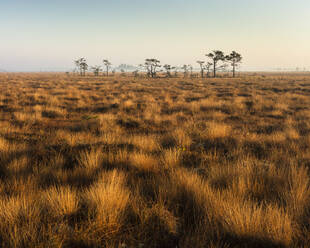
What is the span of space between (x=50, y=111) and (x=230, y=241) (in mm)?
10288

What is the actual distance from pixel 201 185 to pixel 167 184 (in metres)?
0.49

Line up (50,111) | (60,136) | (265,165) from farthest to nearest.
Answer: (50,111)
(60,136)
(265,165)

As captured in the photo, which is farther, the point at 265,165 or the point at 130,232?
the point at 265,165

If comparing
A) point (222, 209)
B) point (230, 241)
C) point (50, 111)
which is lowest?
point (230, 241)

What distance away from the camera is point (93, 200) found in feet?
7.86

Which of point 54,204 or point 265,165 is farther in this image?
point 265,165

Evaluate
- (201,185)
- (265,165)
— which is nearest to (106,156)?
(201,185)

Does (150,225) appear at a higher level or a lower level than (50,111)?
lower

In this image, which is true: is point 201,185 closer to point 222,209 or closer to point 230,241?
point 222,209

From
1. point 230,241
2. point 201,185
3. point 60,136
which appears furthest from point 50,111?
point 230,241

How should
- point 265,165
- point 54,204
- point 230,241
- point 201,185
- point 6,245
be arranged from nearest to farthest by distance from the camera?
point 6,245 → point 230,241 → point 54,204 → point 201,185 → point 265,165

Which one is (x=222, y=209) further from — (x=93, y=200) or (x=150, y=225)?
(x=93, y=200)

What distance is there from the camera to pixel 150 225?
2.14 metres

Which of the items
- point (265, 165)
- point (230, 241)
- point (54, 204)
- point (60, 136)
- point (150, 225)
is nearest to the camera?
point (230, 241)
